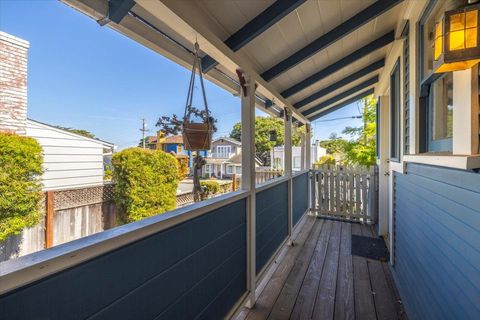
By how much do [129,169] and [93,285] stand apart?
7.77ft

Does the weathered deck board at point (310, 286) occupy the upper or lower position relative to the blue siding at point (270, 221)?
lower

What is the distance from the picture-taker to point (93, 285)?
0.78 meters

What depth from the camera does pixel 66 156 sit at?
1.15 meters

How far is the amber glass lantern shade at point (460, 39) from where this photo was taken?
0.92 meters

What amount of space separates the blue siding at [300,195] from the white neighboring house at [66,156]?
2956 millimetres

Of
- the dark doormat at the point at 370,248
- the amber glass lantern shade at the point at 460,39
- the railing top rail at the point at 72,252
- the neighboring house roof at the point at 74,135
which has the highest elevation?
the amber glass lantern shade at the point at 460,39

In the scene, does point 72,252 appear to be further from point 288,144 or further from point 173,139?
point 288,144

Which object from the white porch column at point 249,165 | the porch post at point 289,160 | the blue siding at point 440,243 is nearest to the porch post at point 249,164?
the white porch column at point 249,165

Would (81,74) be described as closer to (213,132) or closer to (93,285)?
(213,132)

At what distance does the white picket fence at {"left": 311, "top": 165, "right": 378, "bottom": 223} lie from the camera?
4.29 m

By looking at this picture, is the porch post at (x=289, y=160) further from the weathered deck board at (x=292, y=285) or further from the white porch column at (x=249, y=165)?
the white porch column at (x=249, y=165)

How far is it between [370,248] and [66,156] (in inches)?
137

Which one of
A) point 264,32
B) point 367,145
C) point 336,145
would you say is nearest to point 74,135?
point 264,32

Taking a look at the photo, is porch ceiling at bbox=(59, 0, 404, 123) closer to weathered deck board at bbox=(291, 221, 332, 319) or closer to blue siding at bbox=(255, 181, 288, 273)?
blue siding at bbox=(255, 181, 288, 273)
